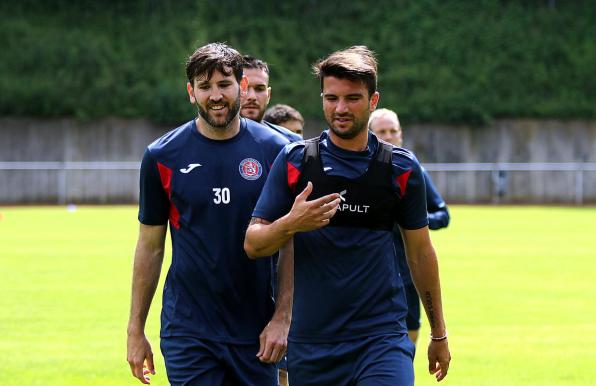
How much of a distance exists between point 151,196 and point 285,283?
848 mm

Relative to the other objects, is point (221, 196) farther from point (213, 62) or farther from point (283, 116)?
point (283, 116)

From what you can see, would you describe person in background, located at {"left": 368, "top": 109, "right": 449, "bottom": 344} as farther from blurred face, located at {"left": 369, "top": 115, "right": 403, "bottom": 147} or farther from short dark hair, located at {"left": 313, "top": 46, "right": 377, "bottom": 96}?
short dark hair, located at {"left": 313, "top": 46, "right": 377, "bottom": 96}

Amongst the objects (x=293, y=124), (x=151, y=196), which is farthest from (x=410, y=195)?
(x=293, y=124)

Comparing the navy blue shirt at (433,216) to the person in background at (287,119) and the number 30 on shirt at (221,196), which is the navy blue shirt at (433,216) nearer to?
the person in background at (287,119)

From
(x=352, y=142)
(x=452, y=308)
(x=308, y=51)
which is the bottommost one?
(x=452, y=308)

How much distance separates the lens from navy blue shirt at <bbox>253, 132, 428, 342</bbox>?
5.26 m

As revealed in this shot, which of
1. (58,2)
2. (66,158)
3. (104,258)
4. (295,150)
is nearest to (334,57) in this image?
(295,150)

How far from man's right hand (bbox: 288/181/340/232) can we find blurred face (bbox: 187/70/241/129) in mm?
849

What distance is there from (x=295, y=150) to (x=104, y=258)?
Result: 1626 cm

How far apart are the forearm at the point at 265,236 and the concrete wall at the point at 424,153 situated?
142 feet

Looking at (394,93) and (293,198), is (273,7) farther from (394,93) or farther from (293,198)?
(293,198)

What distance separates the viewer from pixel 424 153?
165 feet

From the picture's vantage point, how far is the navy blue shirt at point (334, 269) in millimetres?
5258

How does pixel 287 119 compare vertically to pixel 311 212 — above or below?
above
